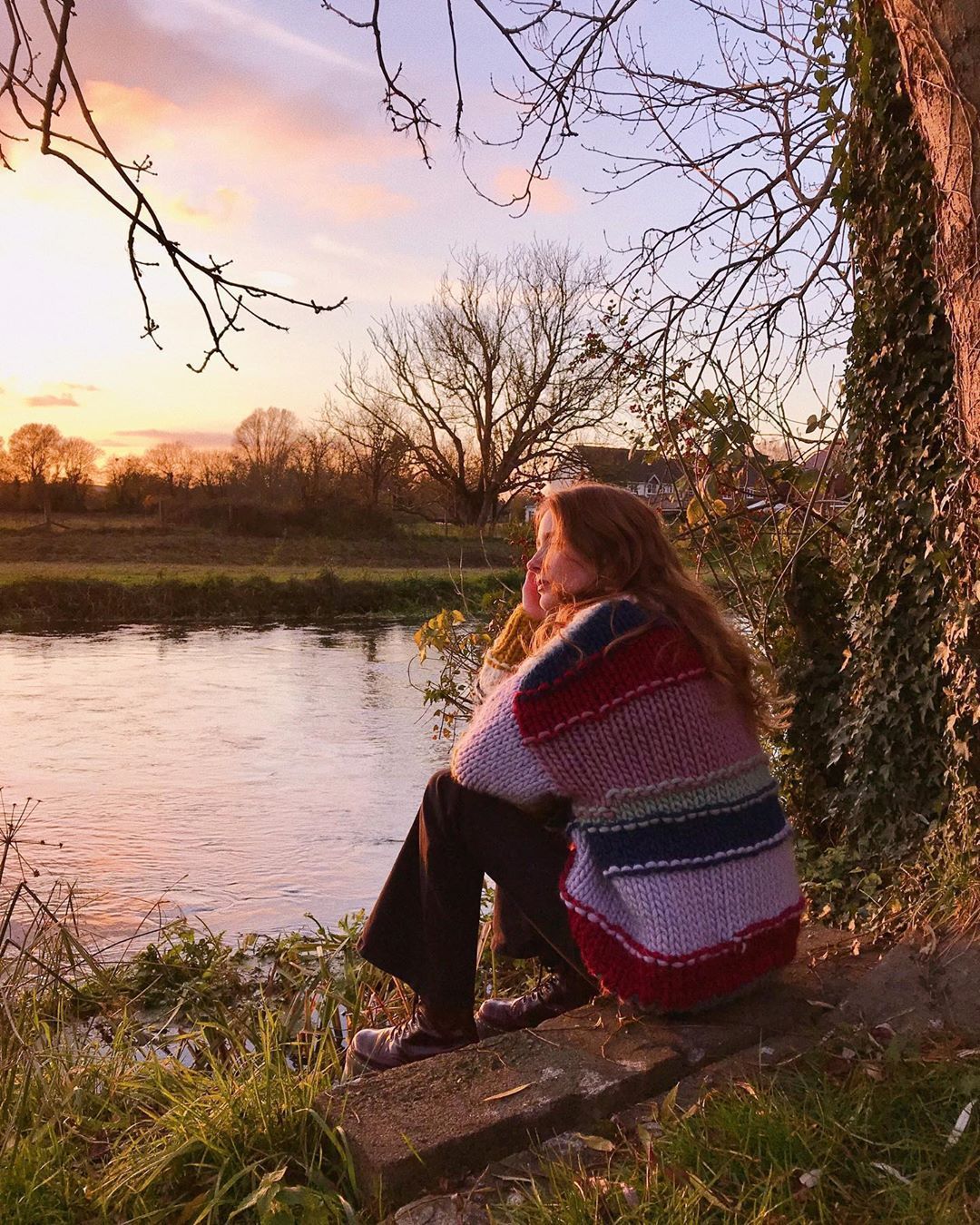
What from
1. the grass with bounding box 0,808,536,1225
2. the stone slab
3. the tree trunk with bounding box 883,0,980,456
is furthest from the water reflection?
the tree trunk with bounding box 883,0,980,456

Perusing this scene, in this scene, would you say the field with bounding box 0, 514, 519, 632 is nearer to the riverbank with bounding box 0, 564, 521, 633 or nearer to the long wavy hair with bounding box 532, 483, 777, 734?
the riverbank with bounding box 0, 564, 521, 633

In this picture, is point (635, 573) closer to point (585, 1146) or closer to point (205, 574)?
point (585, 1146)

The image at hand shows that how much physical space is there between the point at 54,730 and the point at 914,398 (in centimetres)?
717

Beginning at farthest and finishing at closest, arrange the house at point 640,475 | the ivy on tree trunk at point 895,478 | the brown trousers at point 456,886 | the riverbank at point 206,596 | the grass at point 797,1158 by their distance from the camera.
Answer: the riverbank at point 206,596 → the house at point 640,475 → the ivy on tree trunk at point 895,478 → the brown trousers at point 456,886 → the grass at point 797,1158

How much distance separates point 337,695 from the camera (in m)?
10.1

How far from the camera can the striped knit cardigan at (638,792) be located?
2197mm

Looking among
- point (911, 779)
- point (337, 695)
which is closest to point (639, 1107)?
point (911, 779)

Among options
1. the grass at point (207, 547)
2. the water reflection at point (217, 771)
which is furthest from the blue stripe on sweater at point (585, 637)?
the grass at point (207, 547)

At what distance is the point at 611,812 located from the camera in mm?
2219

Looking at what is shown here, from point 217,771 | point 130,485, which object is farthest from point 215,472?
point 217,771

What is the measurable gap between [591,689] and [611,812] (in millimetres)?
244

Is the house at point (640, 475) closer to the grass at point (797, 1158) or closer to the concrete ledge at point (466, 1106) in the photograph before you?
the concrete ledge at point (466, 1106)

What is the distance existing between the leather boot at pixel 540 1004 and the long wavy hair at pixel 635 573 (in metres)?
0.72

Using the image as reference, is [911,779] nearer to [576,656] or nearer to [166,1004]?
[576,656]
